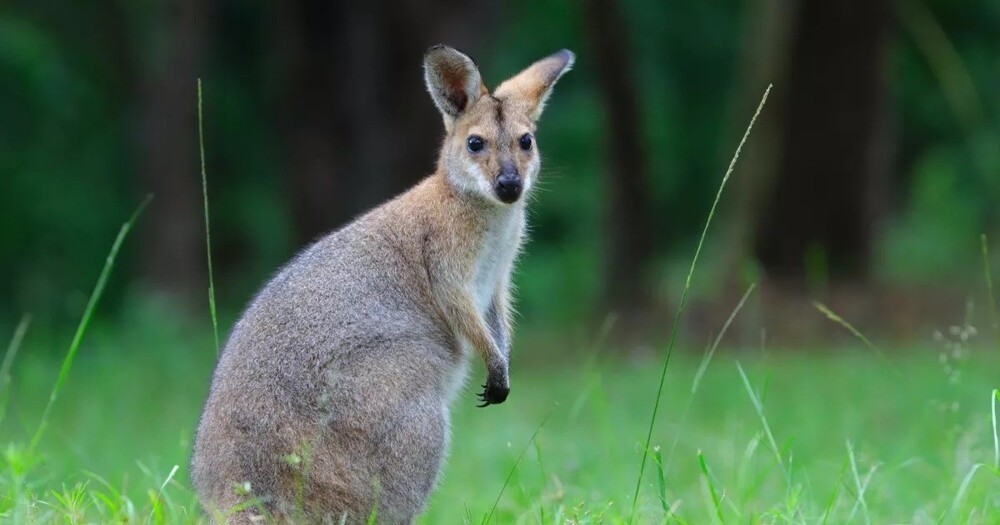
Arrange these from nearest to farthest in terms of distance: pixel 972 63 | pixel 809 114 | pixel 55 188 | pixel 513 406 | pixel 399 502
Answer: pixel 399 502, pixel 513 406, pixel 809 114, pixel 972 63, pixel 55 188

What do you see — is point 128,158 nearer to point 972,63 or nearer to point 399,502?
point 972,63

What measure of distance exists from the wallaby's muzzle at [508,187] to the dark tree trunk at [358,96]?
8.63m

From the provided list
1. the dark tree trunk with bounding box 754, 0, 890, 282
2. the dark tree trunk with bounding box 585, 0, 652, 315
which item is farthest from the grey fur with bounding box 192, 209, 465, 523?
the dark tree trunk with bounding box 754, 0, 890, 282

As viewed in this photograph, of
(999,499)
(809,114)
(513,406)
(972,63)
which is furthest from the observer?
(972,63)

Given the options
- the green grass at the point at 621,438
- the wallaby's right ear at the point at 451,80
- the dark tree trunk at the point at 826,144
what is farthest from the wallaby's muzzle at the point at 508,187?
the dark tree trunk at the point at 826,144

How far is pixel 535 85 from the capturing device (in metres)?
5.83

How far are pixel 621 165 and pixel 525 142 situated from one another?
8925 millimetres

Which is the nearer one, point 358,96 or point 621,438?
point 621,438

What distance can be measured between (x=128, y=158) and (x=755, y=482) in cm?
2014

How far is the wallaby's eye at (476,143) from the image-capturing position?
5555 millimetres

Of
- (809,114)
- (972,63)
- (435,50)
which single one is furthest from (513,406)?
(972,63)

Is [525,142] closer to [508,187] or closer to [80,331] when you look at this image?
[508,187]

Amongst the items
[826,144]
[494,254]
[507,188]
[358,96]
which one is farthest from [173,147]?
[507,188]

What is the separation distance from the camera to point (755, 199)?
46.1 ft
